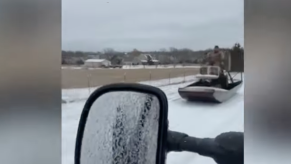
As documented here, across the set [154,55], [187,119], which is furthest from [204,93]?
[154,55]

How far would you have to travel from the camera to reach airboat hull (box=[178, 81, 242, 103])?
1.00m

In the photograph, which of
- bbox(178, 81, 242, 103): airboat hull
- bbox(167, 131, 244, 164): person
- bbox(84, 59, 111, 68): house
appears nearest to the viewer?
bbox(167, 131, 244, 164): person

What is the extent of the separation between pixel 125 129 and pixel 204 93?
286mm

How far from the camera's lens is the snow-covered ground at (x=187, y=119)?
3.18ft

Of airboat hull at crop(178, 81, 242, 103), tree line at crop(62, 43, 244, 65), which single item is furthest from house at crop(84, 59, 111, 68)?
airboat hull at crop(178, 81, 242, 103)

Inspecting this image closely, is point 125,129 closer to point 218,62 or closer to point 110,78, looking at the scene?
point 110,78

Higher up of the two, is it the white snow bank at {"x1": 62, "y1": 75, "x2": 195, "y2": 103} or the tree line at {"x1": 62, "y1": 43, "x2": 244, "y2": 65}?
the tree line at {"x1": 62, "y1": 43, "x2": 244, "y2": 65}

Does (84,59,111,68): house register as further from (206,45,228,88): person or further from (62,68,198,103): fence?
(206,45,228,88): person

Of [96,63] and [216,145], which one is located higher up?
[96,63]

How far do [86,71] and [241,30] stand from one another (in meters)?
0.56

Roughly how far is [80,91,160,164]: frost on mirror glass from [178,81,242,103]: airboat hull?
136 millimetres

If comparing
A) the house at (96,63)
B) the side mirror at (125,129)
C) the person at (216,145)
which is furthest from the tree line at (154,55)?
the person at (216,145)

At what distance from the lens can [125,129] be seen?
93 cm

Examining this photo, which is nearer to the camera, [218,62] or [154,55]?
[218,62]
